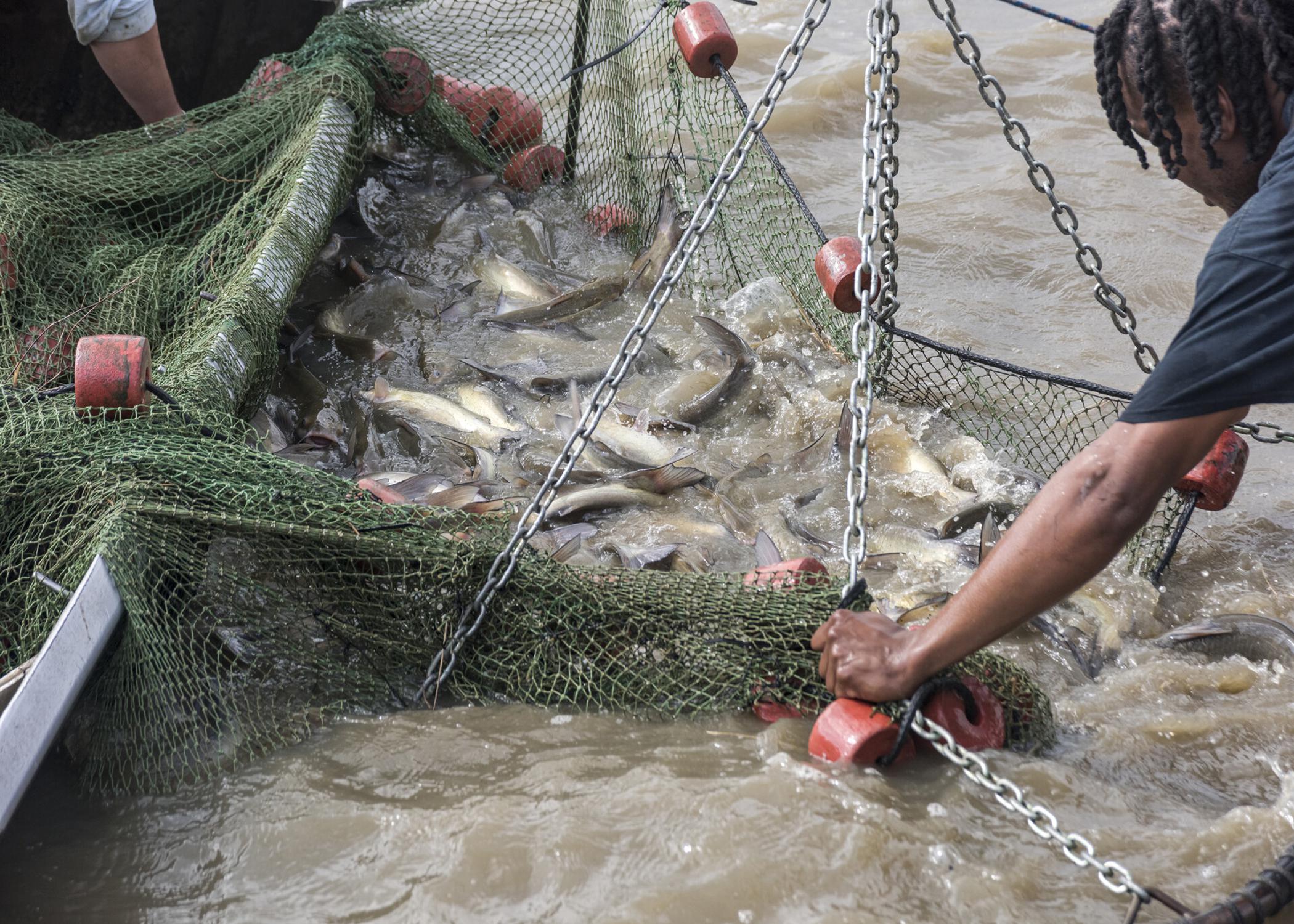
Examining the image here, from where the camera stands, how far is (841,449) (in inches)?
174

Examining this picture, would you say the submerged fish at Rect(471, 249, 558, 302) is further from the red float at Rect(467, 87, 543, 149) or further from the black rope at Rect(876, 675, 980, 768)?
the black rope at Rect(876, 675, 980, 768)

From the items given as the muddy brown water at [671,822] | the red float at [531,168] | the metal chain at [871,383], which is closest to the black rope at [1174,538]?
the muddy brown water at [671,822]

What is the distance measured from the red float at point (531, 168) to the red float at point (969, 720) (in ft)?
15.8

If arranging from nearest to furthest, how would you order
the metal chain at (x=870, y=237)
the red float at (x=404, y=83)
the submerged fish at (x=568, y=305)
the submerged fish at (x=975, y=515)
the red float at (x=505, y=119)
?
1. the metal chain at (x=870, y=237)
2. the submerged fish at (x=975, y=515)
3. the submerged fish at (x=568, y=305)
4. the red float at (x=404, y=83)
5. the red float at (x=505, y=119)

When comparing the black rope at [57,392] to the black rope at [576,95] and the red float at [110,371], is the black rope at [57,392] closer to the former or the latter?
the red float at [110,371]

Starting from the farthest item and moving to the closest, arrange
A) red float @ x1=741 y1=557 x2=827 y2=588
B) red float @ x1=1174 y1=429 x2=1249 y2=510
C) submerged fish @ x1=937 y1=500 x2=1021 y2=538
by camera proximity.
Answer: submerged fish @ x1=937 y1=500 x2=1021 y2=538 < red float @ x1=1174 y1=429 x2=1249 y2=510 < red float @ x1=741 y1=557 x2=827 y2=588

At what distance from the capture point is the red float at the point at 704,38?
462 centimetres

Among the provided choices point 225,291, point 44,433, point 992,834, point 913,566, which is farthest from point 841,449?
point 44,433

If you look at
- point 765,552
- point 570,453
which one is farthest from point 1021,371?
point 570,453

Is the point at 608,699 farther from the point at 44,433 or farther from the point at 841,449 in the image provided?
the point at 841,449

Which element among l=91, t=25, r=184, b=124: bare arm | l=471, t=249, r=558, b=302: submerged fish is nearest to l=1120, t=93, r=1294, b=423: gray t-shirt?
l=471, t=249, r=558, b=302: submerged fish

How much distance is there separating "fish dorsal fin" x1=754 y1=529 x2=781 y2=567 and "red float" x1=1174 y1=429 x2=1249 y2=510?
1.37m

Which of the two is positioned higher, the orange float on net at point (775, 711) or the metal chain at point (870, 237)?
the metal chain at point (870, 237)

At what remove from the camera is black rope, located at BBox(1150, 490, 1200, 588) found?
11.5 feet
